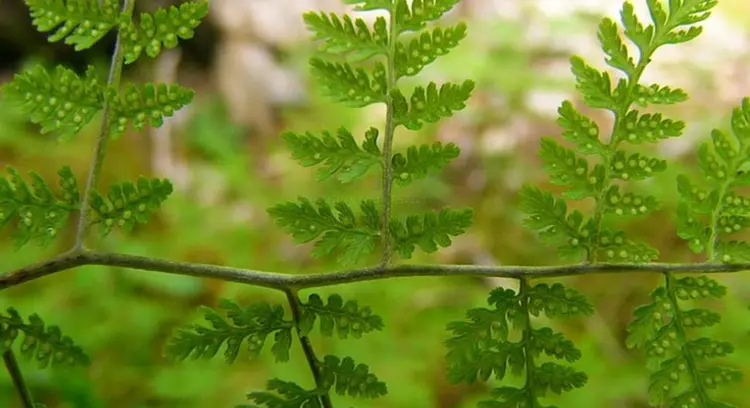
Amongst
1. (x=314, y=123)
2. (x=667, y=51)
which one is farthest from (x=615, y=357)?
(x=667, y=51)

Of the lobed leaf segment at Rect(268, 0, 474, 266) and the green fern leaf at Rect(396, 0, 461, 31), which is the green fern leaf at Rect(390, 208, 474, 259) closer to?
the lobed leaf segment at Rect(268, 0, 474, 266)

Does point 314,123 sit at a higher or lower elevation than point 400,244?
lower

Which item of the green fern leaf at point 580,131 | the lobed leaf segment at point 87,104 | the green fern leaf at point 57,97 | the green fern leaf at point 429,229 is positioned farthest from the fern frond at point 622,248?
the green fern leaf at point 57,97

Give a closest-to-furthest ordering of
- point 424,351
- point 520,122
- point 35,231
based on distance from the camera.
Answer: point 35,231
point 424,351
point 520,122

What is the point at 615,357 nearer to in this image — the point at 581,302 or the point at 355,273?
the point at 581,302

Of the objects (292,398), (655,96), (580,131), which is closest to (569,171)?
(580,131)

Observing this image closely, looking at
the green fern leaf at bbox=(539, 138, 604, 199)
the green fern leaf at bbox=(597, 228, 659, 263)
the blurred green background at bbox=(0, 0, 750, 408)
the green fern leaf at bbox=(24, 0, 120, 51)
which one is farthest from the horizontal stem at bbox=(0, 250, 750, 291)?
the blurred green background at bbox=(0, 0, 750, 408)

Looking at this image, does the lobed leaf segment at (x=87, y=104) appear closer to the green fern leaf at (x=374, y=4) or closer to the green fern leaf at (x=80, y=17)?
the green fern leaf at (x=80, y=17)
